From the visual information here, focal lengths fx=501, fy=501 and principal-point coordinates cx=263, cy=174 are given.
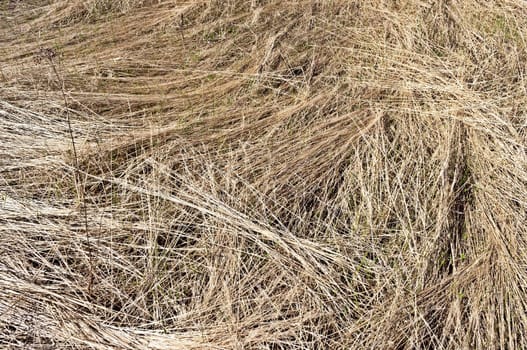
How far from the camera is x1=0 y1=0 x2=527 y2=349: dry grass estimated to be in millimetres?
1830

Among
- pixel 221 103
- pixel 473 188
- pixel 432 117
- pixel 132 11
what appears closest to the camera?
pixel 473 188

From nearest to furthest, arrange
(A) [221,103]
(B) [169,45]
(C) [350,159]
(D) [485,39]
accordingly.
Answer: (C) [350,159]
(A) [221,103]
(D) [485,39]
(B) [169,45]

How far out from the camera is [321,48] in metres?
Result: 3.11

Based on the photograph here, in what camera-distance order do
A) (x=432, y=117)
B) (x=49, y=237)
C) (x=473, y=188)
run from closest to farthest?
(x=49, y=237) → (x=473, y=188) → (x=432, y=117)

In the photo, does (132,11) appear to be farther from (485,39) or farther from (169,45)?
(485,39)

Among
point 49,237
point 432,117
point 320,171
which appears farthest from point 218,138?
point 432,117

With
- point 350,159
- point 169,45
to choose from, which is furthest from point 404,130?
point 169,45

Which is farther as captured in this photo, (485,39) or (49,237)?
(485,39)

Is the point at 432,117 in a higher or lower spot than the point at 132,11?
lower

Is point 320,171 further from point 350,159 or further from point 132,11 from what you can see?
point 132,11

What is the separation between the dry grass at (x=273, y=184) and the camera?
1.83 metres

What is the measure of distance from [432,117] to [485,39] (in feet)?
2.88

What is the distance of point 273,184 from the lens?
2.26 metres

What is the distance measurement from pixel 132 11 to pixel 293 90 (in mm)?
1566
